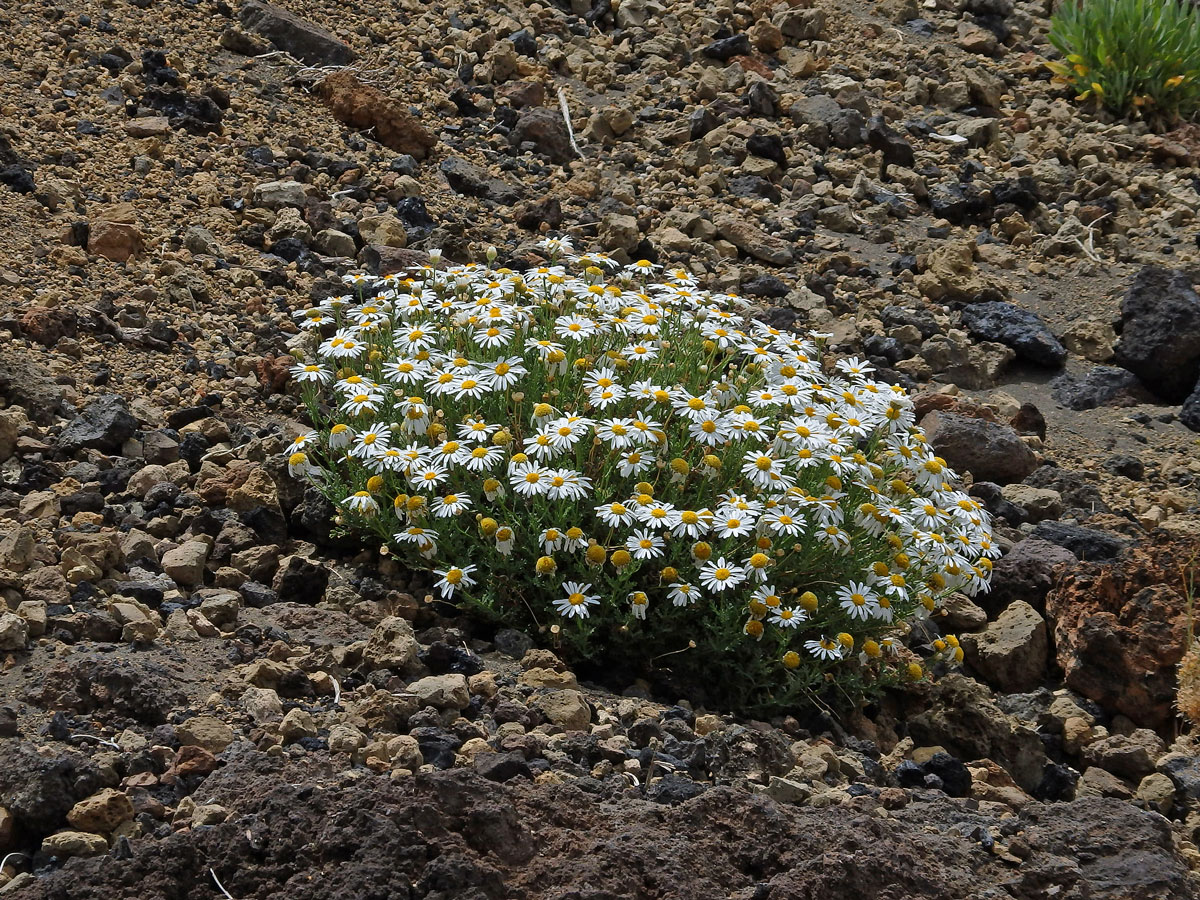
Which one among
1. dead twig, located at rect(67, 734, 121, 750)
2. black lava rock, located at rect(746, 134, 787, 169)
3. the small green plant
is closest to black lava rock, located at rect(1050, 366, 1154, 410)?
black lava rock, located at rect(746, 134, 787, 169)

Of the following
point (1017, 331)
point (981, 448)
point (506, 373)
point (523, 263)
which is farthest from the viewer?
point (1017, 331)

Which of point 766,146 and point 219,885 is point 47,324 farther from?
point 766,146

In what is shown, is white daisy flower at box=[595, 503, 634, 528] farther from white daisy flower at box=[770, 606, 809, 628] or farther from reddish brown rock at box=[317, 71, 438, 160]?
reddish brown rock at box=[317, 71, 438, 160]

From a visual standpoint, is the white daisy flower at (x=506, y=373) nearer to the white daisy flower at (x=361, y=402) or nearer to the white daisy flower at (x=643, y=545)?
the white daisy flower at (x=361, y=402)

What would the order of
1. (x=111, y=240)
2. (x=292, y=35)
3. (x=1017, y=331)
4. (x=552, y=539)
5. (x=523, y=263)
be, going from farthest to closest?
(x=292, y=35) → (x=1017, y=331) → (x=523, y=263) → (x=111, y=240) → (x=552, y=539)

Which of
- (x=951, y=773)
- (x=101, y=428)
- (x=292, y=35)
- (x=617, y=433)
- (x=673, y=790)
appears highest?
(x=292, y=35)

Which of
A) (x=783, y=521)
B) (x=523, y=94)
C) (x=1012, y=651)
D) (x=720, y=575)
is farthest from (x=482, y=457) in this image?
(x=523, y=94)
